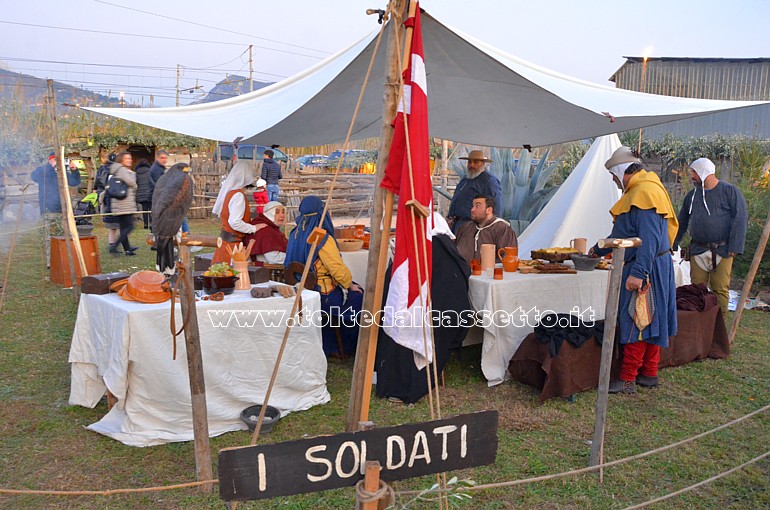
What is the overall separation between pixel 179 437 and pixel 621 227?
3.09 m

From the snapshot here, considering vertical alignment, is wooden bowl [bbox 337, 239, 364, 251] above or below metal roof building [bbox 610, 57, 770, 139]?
below

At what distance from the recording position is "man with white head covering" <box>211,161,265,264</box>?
17.8 feet

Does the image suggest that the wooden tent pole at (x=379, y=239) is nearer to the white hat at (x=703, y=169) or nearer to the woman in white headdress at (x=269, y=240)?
the woman in white headdress at (x=269, y=240)

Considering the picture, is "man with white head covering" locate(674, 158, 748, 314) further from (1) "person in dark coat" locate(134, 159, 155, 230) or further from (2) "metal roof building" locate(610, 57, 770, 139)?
(2) "metal roof building" locate(610, 57, 770, 139)

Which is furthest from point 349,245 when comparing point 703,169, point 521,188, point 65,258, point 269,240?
point 65,258

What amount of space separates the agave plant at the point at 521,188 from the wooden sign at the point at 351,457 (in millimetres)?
7004

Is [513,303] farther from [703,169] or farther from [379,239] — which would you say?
[703,169]

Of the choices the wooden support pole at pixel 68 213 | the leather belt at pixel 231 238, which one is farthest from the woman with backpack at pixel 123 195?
the leather belt at pixel 231 238

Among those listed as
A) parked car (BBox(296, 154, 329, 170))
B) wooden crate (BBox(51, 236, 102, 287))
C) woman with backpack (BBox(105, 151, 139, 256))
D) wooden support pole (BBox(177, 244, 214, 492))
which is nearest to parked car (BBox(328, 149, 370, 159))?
parked car (BBox(296, 154, 329, 170))

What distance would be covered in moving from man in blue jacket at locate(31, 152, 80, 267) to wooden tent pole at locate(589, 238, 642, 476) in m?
7.15

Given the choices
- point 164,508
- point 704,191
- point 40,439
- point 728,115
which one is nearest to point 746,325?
point 704,191

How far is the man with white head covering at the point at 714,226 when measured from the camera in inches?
220

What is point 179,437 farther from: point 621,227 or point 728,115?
point 728,115

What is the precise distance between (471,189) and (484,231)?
0.87 m
